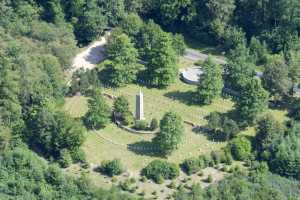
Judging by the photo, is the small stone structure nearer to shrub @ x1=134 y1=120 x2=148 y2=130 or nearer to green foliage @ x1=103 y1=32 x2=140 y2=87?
green foliage @ x1=103 y1=32 x2=140 y2=87

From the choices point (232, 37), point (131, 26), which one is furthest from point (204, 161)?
point (131, 26)

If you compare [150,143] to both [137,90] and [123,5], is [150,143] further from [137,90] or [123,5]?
[123,5]

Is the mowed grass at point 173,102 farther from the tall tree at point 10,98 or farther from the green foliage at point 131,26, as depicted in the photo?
the tall tree at point 10,98

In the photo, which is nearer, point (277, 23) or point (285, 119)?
point (285, 119)

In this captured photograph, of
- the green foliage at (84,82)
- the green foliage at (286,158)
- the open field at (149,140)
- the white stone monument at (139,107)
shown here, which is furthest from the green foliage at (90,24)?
the green foliage at (286,158)

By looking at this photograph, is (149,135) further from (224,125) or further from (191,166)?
(224,125)

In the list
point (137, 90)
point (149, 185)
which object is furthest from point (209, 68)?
point (149, 185)
